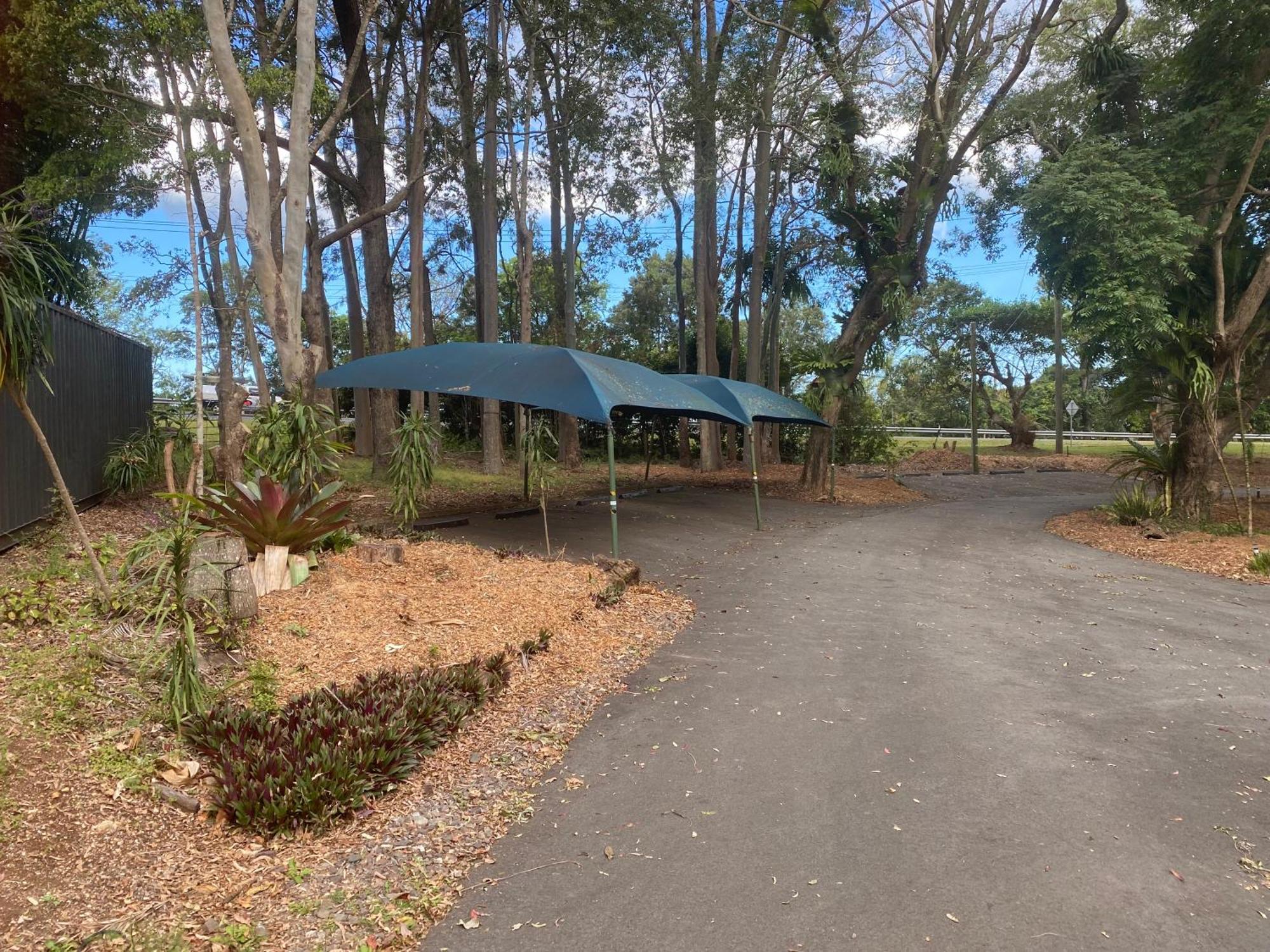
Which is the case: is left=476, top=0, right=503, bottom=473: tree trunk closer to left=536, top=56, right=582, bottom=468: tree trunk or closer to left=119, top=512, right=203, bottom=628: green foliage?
left=536, top=56, right=582, bottom=468: tree trunk

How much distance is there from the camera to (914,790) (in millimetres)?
3510

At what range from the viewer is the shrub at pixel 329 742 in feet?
10.00

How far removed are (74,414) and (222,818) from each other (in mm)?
7517

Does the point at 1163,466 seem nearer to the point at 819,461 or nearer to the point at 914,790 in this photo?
the point at 819,461

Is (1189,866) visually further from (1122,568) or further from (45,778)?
(1122,568)

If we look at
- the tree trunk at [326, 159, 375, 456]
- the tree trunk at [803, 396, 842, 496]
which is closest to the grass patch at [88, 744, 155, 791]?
the tree trunk at [803, 396, 842, 496]

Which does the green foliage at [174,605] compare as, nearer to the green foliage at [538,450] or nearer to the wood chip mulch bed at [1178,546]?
the green foliage at [538,450]

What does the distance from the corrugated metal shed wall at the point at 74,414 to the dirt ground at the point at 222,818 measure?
1063 millimetres

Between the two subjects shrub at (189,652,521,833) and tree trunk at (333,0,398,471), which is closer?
shrub at (189,652,521,833)

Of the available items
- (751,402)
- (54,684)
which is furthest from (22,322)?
(751,402)

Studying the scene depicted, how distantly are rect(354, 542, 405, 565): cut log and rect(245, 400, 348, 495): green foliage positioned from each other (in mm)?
666

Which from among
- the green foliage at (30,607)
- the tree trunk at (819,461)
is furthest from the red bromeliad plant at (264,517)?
the tree trunk at (819,461)

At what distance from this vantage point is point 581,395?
912 centimetres

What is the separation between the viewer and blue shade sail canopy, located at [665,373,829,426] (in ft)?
45.3
